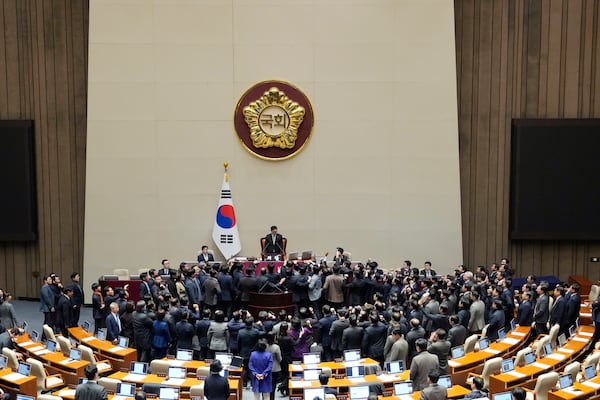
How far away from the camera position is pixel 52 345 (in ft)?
44.7

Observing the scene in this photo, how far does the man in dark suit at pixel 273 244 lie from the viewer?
1955cm

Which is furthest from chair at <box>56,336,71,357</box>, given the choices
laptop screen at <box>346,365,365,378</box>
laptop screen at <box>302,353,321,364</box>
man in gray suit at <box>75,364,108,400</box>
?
laptop screen at <box>346,365,365,378</box>

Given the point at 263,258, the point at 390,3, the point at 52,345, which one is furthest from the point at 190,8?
the point at 52,345

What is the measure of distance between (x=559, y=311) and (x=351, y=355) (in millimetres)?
5022

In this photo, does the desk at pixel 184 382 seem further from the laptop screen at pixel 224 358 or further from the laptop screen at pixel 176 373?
the laptop screen at pixel 224 358

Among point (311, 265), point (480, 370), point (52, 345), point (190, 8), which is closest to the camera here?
point (480, 370)

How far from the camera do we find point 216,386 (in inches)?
413

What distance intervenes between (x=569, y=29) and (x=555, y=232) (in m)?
6.24

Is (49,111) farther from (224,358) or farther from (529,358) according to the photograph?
(529,358)

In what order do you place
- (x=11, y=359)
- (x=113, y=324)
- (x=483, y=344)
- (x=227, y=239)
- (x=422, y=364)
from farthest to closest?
(x=227, y=239) < (x=113, y=324) < (x=483, y=344) < (x=11, y=359) < (x=422, y=364)

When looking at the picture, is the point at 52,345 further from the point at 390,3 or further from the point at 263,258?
the point at 390,3

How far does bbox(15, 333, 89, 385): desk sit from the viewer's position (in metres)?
12.5

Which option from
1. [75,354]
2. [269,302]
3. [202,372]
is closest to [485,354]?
[269,302]

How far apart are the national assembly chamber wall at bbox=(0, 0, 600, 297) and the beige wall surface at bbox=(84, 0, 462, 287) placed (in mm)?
1126
